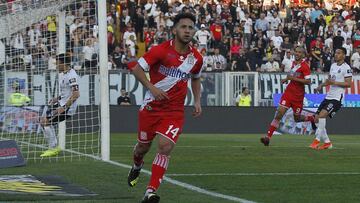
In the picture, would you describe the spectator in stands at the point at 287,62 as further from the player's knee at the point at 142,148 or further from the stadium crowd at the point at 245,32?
the player's knee at the point at 142,148

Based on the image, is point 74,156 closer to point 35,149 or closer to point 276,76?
point 35,149

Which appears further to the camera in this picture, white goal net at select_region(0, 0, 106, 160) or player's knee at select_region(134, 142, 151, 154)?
white goal net at select_region(0, 0, 106, 160)

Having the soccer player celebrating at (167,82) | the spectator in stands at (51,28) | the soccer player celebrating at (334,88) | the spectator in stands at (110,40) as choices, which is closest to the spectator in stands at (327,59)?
the spectator in stands at (110,40)

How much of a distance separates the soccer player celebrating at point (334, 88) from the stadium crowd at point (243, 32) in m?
13.1

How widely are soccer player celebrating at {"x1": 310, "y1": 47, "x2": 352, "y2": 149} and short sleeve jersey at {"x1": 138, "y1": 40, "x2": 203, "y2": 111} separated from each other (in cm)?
998

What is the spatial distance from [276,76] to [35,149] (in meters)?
15.9

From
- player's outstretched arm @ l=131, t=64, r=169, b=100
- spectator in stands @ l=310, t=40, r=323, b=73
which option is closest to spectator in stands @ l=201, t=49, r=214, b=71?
spectator in stands @ l=310, t=40, r=323, b=73

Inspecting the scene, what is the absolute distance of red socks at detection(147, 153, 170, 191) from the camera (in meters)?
9.47

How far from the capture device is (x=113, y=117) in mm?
30922

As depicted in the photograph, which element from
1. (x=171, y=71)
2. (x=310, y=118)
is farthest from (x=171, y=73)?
(x=310, y=118)

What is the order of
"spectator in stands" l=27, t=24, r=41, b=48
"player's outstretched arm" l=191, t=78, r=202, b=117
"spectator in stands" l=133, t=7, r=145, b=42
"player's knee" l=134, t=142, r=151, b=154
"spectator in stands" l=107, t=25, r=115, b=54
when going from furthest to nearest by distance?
"spectator in stands" l=133, t=7, r=145, b=42 < "spectator in stands" l=107, t=25, r=115, b=54 < "spectator in stands" l=27, t=24, r=41, b=48 < "player's knee" l=134, t=142, r=151, b=154 < "player's outstretched arm" l=191, t=78, r=202, b=117

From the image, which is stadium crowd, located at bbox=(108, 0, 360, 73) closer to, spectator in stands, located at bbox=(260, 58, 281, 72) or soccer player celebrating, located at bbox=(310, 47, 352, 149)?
spectator in stands, located at bbox=(260, 58, 281, 72)

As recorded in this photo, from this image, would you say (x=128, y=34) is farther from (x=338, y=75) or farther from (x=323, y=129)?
(x=338, y=75)

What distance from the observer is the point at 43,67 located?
74.6ft
